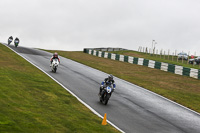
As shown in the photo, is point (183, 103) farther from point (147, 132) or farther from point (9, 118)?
point (9, 118)

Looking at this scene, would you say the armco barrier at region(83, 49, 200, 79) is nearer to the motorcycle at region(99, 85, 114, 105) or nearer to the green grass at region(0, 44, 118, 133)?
the motorcycle at region(99, 85, 114, 105)

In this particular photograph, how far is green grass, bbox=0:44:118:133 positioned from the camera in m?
8.84

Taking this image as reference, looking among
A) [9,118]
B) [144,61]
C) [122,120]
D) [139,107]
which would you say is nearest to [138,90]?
[139,107]

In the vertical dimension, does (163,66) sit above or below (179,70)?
above

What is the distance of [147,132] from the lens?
36.9 ft

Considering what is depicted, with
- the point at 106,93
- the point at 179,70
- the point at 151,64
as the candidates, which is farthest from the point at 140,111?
the point at 151,64

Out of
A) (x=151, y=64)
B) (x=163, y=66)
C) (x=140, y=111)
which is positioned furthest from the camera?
(x=151, y=64)

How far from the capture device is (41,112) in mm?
10820

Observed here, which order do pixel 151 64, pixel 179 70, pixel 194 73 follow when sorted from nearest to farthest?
pixel 194 73 < pixel 179 70 < pixel 151 64

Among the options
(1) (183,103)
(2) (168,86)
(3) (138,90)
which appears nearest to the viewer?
(1) (183,103)

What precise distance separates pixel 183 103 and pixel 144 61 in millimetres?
22810

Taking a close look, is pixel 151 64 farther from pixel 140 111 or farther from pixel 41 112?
pixel 41 112

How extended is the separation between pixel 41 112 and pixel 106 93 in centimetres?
463

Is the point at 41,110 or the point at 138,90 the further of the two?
the point at 138,90
